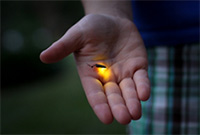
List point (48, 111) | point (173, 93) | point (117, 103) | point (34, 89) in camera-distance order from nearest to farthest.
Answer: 1. point (117, 103)
2. point (173, 93)
3. point (48, 111)
4. point (34, 89)

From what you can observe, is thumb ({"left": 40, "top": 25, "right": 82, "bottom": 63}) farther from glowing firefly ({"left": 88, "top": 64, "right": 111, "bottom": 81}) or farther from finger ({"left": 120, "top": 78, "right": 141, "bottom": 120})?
finger ({"left": 120, "top": 78, "right": 141, "bottom": 120})

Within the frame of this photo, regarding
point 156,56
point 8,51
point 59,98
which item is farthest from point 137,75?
point 8,51

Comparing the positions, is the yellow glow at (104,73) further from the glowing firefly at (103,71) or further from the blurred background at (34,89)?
the blurred background at (34,89)

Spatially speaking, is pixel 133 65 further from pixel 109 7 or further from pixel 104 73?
pixel 109 7

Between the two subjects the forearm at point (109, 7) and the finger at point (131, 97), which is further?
the forearm at point (109, 7)

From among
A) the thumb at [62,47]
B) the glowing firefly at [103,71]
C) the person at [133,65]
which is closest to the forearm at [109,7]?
the person at [133,65]

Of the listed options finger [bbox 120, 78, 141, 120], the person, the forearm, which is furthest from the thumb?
finger [bbox 120, 78, 141, 120]

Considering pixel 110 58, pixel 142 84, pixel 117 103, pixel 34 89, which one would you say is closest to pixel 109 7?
pixel 110 58
